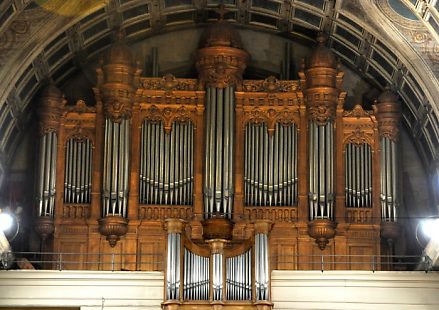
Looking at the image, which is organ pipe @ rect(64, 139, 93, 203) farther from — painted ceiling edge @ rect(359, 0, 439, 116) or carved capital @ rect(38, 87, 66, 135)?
painted ceiling edge @ rect(359, 0, 439, 116)

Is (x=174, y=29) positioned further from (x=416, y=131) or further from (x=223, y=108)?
(x=416, y=131)

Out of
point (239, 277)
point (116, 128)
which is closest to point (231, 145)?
point (116, 128)

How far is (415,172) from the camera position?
35.9 m

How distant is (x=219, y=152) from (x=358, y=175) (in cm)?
328

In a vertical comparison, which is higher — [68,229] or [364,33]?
[364,33]

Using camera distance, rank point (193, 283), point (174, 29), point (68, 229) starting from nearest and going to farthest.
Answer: point (193, 283) < point (68, 229) < point (174, 29)

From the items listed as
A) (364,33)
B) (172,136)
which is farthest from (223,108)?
(364,33)

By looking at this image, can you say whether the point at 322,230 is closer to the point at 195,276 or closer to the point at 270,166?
the point at 270,166

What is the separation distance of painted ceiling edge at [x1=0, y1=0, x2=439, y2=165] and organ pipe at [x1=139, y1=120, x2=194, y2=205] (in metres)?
3.23

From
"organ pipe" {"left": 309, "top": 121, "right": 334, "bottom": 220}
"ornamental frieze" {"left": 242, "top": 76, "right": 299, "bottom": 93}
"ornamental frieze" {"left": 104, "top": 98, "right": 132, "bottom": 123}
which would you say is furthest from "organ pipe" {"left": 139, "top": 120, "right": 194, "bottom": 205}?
"organ pipe" {"left": 309, "top": 121, "right": 334, "bottom": 220}

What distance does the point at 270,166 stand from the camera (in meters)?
34.8

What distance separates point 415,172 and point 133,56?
7.34 meters

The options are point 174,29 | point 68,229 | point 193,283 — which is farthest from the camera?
point 174,29

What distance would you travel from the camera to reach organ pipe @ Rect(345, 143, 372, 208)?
34.7 meters
